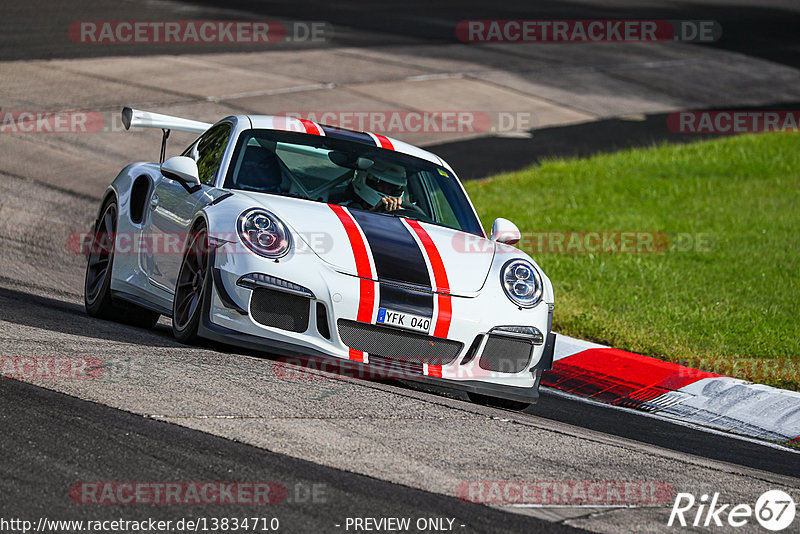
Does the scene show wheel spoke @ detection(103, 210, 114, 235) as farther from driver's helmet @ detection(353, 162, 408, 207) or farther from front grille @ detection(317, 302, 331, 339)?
front grille @ detection(317, 302, 331, 339)

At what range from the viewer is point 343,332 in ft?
20.6

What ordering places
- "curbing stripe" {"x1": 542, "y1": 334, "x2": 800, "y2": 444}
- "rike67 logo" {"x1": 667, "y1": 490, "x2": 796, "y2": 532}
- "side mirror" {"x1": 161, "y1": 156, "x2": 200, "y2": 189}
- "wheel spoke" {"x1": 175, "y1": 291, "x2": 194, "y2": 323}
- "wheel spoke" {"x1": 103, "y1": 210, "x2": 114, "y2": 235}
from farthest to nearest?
"wheel spoke" {"x1": 103, "y1": 210, "x2": 114, "y2": 235} < "curbing stripe" {"x1": 542, "y1": 334, "x2": 800, "y2": 444} < "side mirror" {"x1": 161, "y1": 156, "x2": 200, "y2": 189} < "wheel spoke" {"x1": 175, "y1": 291, "x2": 194, "y2": 323} < "rike67 logo" {"x1": 667, "y1": 490, "x2": 796, "y2": 532}

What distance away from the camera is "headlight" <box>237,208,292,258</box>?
6.38 meters

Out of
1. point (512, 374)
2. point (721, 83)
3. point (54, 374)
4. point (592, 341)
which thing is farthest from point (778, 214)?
point (721, 83)

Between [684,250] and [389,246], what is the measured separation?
6154 millimetres

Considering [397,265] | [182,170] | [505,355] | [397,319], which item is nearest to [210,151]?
[182,170]

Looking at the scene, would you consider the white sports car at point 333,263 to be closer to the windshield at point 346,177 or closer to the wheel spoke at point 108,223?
the windshield at point 346,177

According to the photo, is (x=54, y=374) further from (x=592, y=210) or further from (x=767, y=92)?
(x=767, y=92)

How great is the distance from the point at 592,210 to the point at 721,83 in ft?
41.4

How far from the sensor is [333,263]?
641cm

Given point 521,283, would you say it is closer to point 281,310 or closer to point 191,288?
point 281,310

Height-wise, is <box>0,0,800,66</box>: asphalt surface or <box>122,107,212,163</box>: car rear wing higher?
<box>0,0,800,66</box>: asphalt surface

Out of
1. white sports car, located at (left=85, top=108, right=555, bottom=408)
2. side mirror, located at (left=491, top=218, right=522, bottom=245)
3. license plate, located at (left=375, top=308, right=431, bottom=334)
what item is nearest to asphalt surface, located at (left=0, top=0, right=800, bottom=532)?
white sports car, located at (left=85, top=108, right=555, bottom=408)

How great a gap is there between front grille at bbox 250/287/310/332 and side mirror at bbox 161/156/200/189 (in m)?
1.19
